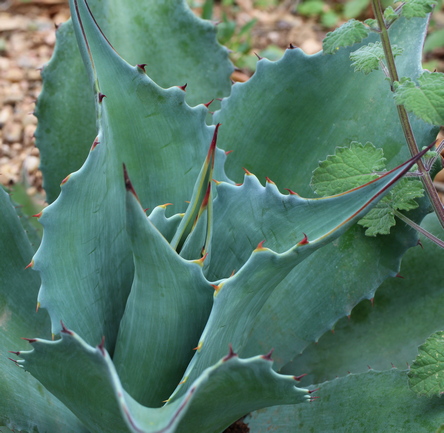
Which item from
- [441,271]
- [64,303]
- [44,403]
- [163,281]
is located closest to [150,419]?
[163,281]

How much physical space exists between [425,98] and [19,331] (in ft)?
2.67

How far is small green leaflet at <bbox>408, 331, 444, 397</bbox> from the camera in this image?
3.16ft

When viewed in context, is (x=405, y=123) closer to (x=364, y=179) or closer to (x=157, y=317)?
(x=364, y=179)

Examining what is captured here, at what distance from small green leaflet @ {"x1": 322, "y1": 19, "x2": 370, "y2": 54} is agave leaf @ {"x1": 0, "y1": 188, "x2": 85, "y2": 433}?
642 mm

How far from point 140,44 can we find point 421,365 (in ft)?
2.81

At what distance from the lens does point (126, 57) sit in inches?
51.3

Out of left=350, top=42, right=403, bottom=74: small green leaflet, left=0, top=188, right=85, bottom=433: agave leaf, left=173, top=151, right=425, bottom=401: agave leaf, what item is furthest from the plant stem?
left=0, top=188, right=85, bottom=433: agave leaf

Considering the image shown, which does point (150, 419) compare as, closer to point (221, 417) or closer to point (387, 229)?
point (221, 417)

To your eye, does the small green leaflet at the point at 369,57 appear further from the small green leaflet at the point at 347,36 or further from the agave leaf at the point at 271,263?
the agave leaf at the point at 271,263

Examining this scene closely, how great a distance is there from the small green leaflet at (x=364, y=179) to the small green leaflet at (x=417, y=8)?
0.74 feet

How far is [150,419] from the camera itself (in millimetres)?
698

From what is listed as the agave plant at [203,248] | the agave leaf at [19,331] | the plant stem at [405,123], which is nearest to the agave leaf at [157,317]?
the agave plant at [203,248]

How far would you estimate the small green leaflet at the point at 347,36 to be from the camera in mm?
984

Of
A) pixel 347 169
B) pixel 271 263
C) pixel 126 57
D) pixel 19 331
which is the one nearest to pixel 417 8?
pixel 347 169
